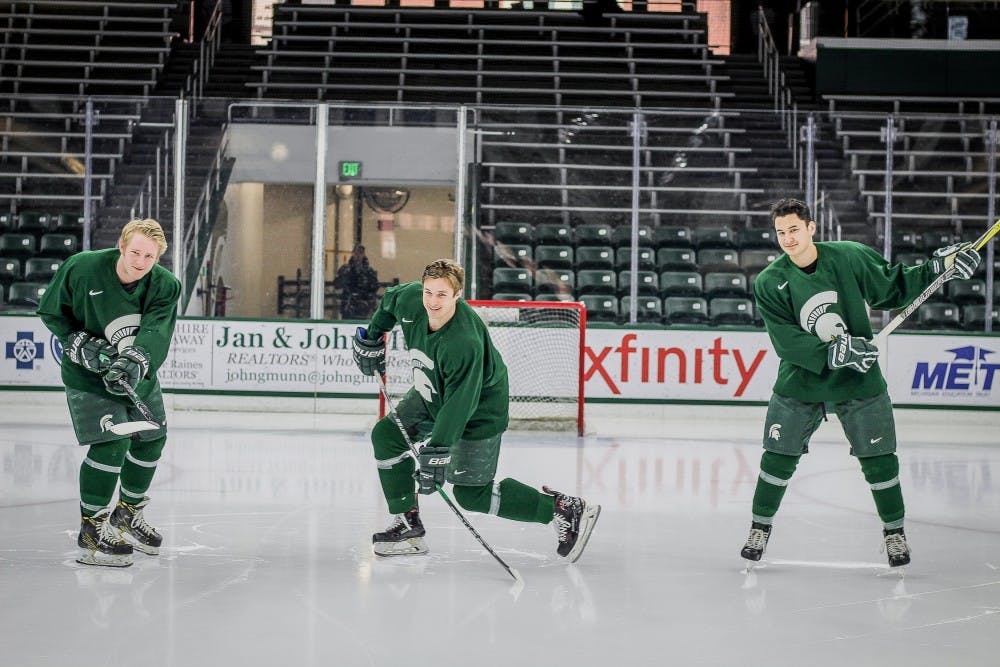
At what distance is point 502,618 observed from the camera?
3260 mm

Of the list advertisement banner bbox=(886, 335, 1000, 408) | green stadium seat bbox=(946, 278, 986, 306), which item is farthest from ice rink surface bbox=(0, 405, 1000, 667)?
green stadium seat bbox=(946, 278, 986, 306)

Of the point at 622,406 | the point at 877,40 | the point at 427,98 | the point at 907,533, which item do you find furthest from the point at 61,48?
the point at 907,533

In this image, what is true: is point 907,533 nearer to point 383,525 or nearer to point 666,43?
point 383,525

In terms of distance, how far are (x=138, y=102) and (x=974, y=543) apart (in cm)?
740

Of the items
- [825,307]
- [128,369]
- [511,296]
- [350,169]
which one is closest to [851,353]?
[825,307]

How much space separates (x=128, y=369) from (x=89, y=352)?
165 mm

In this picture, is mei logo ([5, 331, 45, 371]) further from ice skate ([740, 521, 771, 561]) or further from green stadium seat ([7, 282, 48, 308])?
ice skate ([740, 521, 771, 561])

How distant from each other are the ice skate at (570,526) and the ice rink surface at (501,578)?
2.3 inches

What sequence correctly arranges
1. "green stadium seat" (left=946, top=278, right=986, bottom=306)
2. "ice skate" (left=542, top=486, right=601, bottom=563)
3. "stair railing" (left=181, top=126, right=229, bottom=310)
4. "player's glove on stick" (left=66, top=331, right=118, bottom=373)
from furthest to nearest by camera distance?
"green stadium seat" (left=946, top=278, right=986, bottom=306), "stair railing" (left=181, top=126, right=229, bottom=310), "ice skate" (left=542, top=486, right=601, bottom=563), "player's glove on stick" (left=66, top=331, right=118, bottom=373)

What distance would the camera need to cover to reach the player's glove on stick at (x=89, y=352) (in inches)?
147

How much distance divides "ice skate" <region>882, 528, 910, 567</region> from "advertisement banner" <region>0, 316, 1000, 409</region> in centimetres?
555

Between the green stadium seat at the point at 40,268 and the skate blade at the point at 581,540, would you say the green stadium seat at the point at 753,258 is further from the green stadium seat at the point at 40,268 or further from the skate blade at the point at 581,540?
the skate blade at the point at 581,540

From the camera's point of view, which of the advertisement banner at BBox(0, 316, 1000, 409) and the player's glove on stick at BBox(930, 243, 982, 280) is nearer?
the player's glove on stick at BBox(930, 243, 982, 280)

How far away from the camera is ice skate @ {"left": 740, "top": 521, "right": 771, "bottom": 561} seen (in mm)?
3988
